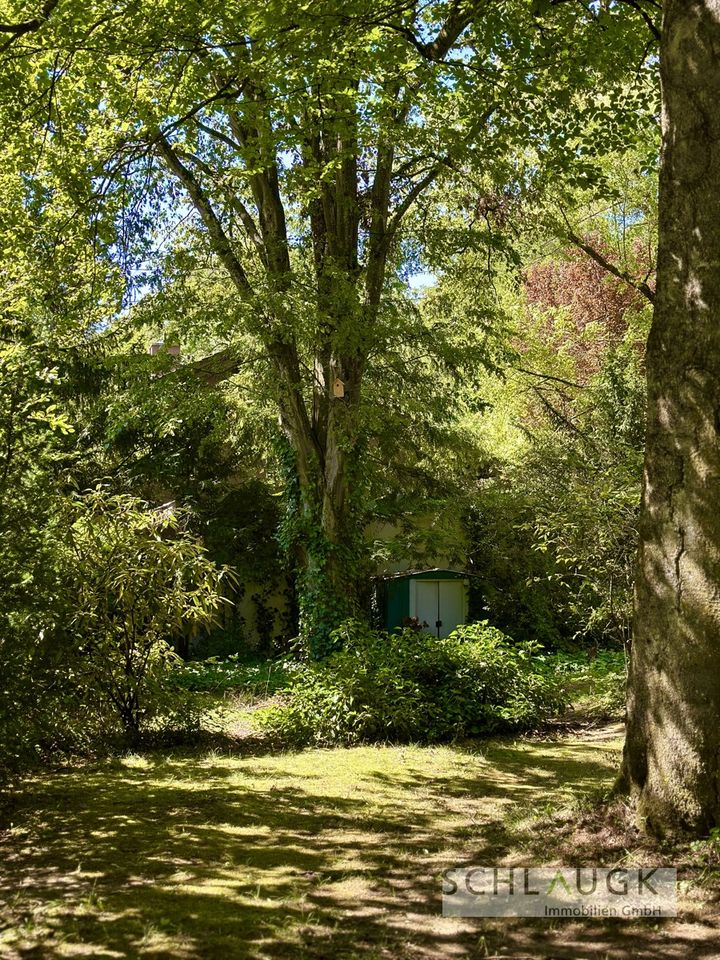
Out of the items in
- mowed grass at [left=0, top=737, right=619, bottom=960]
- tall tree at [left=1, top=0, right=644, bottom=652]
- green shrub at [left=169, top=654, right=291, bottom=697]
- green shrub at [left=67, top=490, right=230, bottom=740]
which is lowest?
mowed grass at [left=0, top=737, right=619, bottom=960]

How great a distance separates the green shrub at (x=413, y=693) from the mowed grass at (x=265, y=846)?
55 centimetres

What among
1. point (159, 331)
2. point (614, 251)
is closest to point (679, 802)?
point (159, 331)

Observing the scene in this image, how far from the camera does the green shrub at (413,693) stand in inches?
447

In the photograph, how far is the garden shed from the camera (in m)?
22.0

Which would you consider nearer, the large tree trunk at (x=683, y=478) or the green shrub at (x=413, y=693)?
the large tree trunk at (x=683, y=478)

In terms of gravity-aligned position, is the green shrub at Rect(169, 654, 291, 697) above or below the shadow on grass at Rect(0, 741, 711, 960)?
above

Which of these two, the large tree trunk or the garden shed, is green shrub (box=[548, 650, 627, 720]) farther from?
the large tree trunk

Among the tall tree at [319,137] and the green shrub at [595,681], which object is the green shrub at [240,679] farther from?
the green shrub at [595,681]

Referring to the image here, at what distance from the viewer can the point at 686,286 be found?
6.02m

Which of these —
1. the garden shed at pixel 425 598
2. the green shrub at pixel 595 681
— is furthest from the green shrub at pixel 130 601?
the garden shed at pixel 425 598

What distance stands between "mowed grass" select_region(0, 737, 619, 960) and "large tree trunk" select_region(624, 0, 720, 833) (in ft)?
4.64

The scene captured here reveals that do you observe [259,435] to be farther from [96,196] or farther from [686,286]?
[686,286]

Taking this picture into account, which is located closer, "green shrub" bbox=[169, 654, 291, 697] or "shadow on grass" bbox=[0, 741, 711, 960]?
"shadow on grass" bbox=[0, 741, 711, 960]

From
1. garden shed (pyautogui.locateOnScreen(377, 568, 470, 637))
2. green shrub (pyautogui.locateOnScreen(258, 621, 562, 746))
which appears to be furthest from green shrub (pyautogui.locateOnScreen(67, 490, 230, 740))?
garden shed (pyautogui.locateOnScreen(377, 568, 470, 637))
